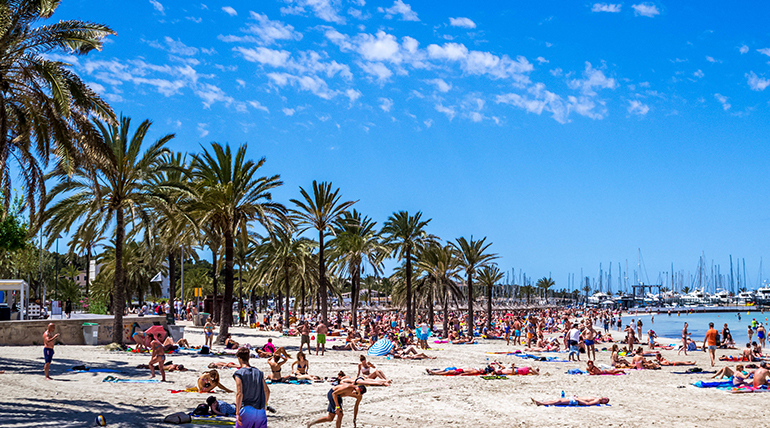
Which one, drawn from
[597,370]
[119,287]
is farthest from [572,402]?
[119,287]

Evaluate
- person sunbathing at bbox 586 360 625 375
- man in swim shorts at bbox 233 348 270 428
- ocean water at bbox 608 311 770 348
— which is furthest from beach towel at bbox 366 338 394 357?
ocean water at bbox 608 311 770 348

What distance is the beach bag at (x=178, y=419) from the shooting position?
32.3 ft

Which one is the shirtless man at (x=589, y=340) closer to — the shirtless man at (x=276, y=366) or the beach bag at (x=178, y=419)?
the shirtless man at (x=276, y=366)

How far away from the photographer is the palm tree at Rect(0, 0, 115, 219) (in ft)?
41.3

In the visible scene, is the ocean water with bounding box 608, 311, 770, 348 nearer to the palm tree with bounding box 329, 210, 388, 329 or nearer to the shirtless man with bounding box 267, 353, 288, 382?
the palm tree with bounding box 329, 210, 388, 329

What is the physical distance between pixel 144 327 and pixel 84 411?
49.8 ft

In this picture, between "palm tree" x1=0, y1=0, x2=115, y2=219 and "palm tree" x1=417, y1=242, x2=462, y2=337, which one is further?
"palm tree" x1=417, y1=242, x2=462, y2=337

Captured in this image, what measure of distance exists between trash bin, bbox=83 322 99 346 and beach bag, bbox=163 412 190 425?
1520cm

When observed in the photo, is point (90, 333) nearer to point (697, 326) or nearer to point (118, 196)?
point (118, 196)

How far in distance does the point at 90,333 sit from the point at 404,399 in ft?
49.8

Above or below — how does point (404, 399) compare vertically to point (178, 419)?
below

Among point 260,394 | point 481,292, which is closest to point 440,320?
point 260,394

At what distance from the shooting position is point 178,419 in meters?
9.88

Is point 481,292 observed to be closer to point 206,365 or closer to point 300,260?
point 300,260
